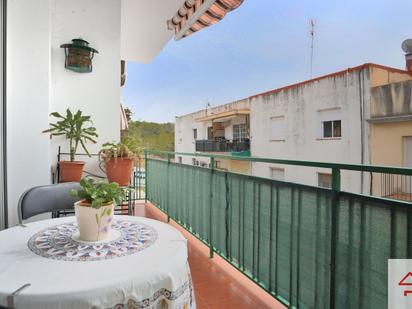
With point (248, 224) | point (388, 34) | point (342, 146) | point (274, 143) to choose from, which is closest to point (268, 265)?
point (248, 224)

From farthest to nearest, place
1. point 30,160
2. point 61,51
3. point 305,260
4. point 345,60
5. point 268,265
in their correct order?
1. point 345,60
2. point 61,51
3. point 30,160
4. point 268,265
5. point 305,260

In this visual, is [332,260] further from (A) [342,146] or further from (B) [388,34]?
(B) [388,34]

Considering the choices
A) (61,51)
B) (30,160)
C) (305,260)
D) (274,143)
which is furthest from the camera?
(274,143)

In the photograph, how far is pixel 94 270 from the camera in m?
0.77

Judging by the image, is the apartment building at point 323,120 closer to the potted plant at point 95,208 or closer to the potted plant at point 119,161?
the potted plant at point 119,161

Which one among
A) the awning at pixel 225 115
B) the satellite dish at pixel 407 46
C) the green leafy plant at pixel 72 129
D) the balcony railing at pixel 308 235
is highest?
the satellite dish at pixel 407 46

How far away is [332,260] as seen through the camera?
49.9 inches

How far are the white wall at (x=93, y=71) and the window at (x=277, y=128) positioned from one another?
400 inches

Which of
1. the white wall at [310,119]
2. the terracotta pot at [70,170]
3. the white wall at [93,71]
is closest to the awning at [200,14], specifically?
the white wall at [93,71]

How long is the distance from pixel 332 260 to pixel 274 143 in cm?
1209

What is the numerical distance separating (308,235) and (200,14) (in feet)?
6.50

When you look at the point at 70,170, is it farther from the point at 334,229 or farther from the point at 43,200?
the point at 334,229

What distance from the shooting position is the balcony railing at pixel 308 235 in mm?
1085

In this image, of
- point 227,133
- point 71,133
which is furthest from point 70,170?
point 227,133
